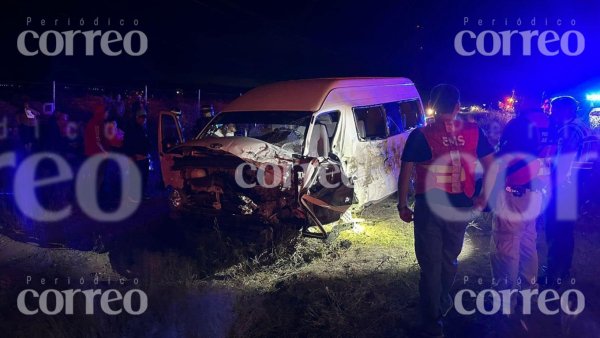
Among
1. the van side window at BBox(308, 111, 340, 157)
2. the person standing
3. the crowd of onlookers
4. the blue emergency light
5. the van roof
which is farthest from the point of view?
the blue emergency light

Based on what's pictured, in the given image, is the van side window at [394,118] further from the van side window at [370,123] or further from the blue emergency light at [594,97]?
the blue emergency light at [594,97]

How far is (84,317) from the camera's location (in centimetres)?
363

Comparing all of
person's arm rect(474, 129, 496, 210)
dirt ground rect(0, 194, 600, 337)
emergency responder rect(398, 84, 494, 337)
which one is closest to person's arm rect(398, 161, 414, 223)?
emergency responder rect(398, 84, 494, 337)

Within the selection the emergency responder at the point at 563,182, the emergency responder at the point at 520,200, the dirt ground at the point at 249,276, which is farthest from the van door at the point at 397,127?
the emergency responder at the point at 520,200

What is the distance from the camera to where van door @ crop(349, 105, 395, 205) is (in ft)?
21.5

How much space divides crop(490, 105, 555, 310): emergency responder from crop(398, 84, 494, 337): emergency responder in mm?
534

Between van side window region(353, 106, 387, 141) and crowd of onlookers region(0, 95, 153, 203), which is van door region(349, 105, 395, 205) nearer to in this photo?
van side window region(353, 106, 387, 141)

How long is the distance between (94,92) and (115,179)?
13.7m

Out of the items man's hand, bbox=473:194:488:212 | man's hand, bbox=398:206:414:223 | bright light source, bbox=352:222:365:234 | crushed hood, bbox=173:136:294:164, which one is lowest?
bright light source, bbox=352:222:365:234

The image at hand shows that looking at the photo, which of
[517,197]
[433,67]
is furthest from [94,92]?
[433,67]

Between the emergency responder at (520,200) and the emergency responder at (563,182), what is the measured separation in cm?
26

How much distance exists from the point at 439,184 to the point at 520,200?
3.07 feet

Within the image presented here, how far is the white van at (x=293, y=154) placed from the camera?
5.32 metres

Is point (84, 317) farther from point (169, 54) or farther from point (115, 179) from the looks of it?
point (169, 54)
